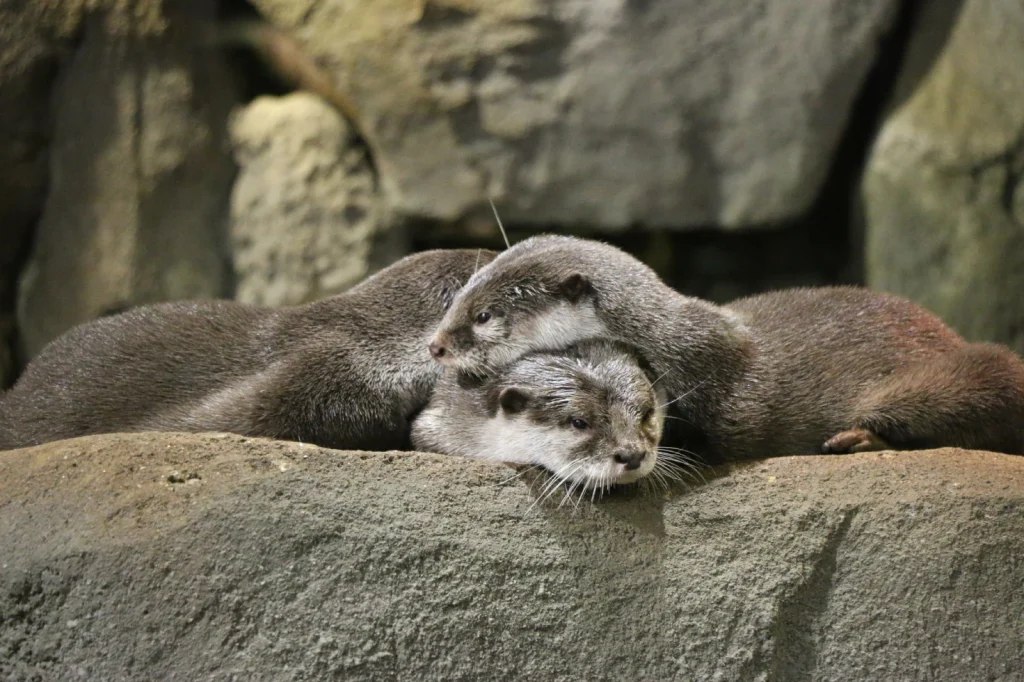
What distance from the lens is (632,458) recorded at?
9.33 feet

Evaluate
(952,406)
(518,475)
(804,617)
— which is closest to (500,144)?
(518,475)

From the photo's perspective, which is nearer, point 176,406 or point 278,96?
point 176,406

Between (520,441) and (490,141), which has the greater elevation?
(490,141)

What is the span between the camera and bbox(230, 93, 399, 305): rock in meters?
5.07

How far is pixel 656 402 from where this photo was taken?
121 inches

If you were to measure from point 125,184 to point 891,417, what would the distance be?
3.37 metres

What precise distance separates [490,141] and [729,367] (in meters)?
2.20

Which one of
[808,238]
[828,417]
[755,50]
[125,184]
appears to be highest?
[755,50]

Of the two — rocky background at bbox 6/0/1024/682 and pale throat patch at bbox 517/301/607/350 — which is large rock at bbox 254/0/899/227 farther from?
pale throat patch at bbox 517/301/607/350

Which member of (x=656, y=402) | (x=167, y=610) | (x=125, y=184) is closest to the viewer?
(x=167, y=610)

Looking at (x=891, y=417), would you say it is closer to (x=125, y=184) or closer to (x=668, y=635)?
(x=668, y=635)

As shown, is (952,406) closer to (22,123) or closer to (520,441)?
(520,441)

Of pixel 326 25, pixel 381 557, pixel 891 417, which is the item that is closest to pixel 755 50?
pixel 326 25

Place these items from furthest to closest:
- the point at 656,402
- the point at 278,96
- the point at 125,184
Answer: the point at 278,96 → the point at 125,184 → the point at 656,402
